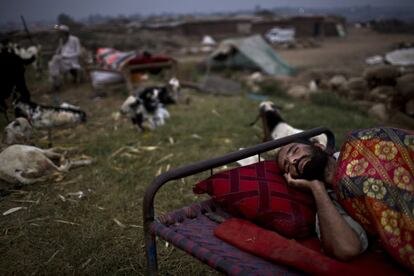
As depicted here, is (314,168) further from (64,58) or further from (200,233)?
(64,58)

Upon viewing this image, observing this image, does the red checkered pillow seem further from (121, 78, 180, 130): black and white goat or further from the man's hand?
(121, 78, 180, 130): black and white goat

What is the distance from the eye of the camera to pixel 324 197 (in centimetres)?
216

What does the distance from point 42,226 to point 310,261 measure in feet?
9.97

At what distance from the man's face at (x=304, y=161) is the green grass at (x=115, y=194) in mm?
1344

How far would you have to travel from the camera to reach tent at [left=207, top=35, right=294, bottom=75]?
44.5ft

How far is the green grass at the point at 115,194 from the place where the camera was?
3.30 metres

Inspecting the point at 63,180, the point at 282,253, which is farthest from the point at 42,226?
the point at 282,253

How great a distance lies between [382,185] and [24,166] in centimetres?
431

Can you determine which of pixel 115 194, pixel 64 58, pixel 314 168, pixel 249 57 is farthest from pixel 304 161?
pixel 249 57

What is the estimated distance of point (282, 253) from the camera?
2.03m

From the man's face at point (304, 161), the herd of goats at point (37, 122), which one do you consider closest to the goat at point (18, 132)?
the herd of goats at point (37, 122)

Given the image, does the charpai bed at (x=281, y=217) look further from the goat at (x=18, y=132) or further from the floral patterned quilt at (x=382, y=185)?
the goat at (x=18, y=132)

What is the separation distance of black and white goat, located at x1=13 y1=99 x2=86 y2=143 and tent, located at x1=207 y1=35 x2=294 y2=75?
23.4 feet

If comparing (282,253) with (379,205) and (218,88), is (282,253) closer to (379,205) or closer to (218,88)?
(379,205)
